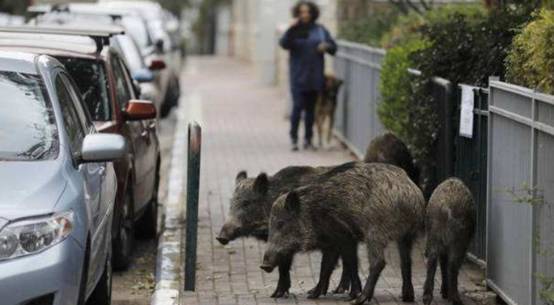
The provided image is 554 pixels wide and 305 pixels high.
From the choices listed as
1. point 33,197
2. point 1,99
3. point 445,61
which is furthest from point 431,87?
point 33,197

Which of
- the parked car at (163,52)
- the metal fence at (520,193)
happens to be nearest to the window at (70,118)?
the metal fence at (520,193)

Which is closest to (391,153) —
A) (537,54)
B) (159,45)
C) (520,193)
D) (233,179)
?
(520,193)

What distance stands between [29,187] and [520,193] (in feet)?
9.75

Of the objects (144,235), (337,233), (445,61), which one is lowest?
(144,235)

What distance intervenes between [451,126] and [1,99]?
3.93m

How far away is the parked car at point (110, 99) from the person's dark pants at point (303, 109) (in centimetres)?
687

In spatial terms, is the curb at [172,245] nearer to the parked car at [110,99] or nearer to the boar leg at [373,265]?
the parked car at [110,99]

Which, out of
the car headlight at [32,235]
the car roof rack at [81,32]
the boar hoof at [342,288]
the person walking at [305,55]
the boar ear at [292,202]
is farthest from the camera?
the person walking at [305,55]

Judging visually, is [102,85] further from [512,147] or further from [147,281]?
[512,147]

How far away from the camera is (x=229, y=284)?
33.9ft

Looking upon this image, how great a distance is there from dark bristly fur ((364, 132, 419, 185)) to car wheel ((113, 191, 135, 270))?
1.95m

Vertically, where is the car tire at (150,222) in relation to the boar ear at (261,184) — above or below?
below

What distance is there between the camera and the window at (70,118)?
852 centimetres

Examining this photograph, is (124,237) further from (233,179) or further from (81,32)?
(233,179)
